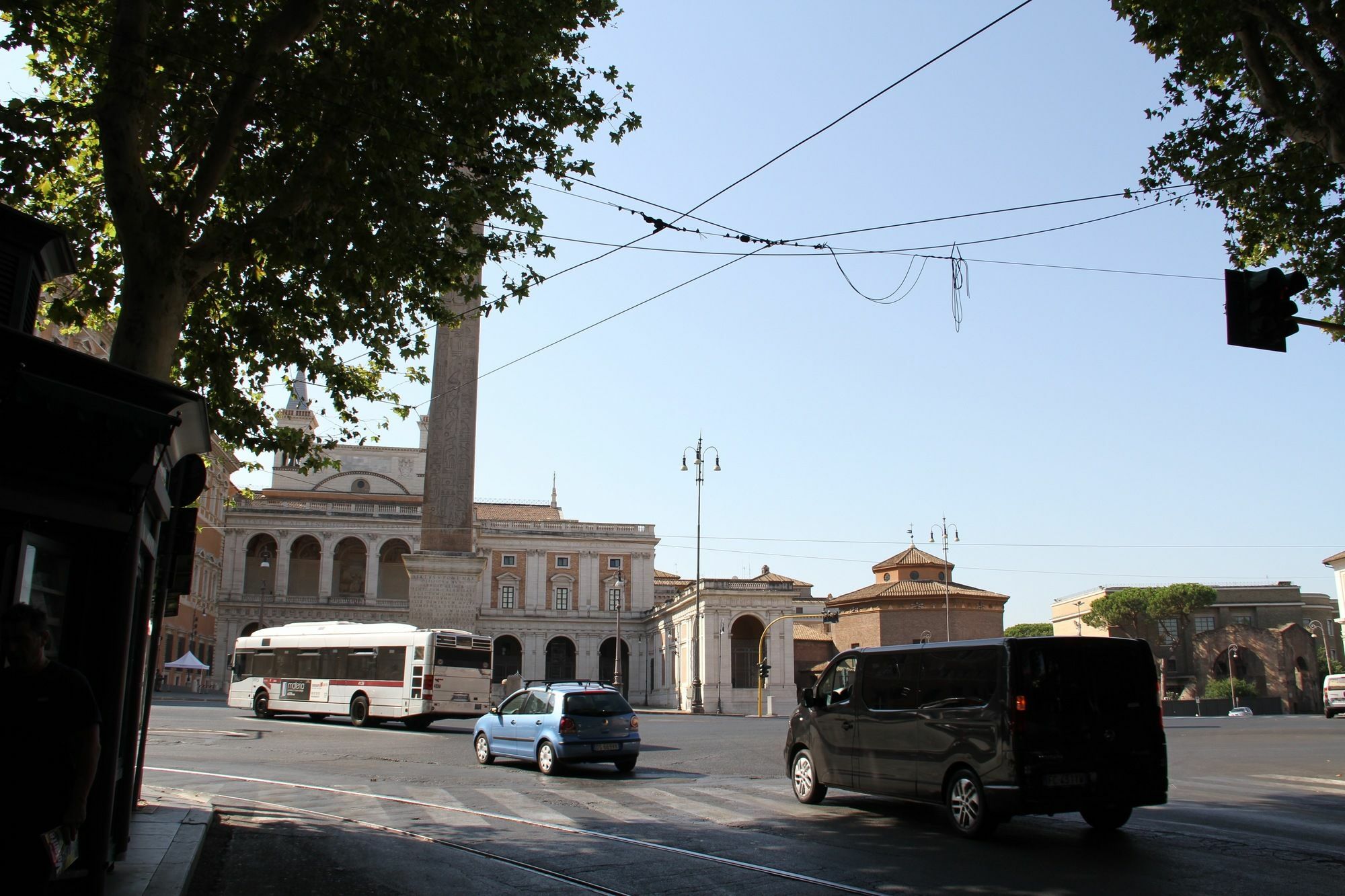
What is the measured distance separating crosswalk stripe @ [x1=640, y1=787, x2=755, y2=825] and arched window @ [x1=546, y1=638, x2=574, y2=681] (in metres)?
69.1

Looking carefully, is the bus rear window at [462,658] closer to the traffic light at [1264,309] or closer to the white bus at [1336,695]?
the traffic light at [1264,309]

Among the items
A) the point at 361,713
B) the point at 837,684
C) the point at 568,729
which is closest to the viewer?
the point at 837,684

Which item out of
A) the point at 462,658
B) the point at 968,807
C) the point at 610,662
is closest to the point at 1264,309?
the point at 968,807

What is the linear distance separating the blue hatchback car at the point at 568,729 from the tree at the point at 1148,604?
232 feet

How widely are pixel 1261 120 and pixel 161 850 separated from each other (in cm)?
1482

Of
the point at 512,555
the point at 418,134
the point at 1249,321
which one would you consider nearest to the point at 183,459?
the point at 418,134

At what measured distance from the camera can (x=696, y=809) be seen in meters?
11.5

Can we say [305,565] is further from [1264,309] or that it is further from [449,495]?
[1264,309]

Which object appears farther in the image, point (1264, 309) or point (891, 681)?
point (891, 681)

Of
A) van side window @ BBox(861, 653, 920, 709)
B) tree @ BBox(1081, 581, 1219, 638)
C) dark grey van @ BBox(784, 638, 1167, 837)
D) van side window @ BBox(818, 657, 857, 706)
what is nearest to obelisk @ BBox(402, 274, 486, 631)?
van side window @ BBox(818, 657, 857, 706)

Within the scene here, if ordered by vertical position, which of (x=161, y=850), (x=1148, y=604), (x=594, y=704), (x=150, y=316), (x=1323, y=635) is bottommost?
(x=161, y=850)

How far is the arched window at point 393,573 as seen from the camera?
3179 inches

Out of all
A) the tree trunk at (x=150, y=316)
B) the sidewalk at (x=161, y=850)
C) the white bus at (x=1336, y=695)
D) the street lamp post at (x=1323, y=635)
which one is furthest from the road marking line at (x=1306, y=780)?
the street lamp post at (x=1323, y=635)

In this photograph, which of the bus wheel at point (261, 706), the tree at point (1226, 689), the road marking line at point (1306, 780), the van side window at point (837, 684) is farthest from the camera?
the tree at point (1226, 689)
